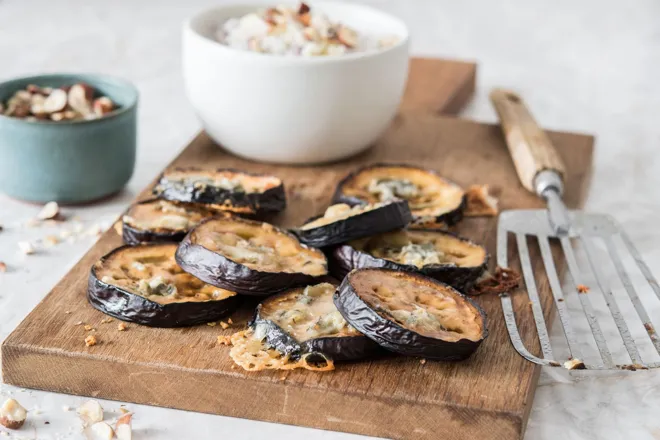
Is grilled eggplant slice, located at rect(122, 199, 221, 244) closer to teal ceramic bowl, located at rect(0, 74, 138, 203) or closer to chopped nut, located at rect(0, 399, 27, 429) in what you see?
teal ceramic bowl, located at rect(0, 74, 138, 203)

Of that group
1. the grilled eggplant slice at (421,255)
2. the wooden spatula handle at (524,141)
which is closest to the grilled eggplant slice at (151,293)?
the grilled eggplant slice at (421,255)

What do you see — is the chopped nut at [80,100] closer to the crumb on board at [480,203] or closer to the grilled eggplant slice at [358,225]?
the grilled eggplant slice at [358,225]

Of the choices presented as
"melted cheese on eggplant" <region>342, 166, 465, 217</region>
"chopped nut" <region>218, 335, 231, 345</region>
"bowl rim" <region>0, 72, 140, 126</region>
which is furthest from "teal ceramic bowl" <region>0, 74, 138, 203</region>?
"chopped nut" <region>218, 335, 231, 345</region>

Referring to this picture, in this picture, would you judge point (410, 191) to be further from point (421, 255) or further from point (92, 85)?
point (92, 85)

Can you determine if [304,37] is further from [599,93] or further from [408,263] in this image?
[599,93]

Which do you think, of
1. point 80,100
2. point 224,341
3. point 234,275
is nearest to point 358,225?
point 234,275

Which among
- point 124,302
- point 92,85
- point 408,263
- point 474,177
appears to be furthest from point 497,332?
point 92,85
